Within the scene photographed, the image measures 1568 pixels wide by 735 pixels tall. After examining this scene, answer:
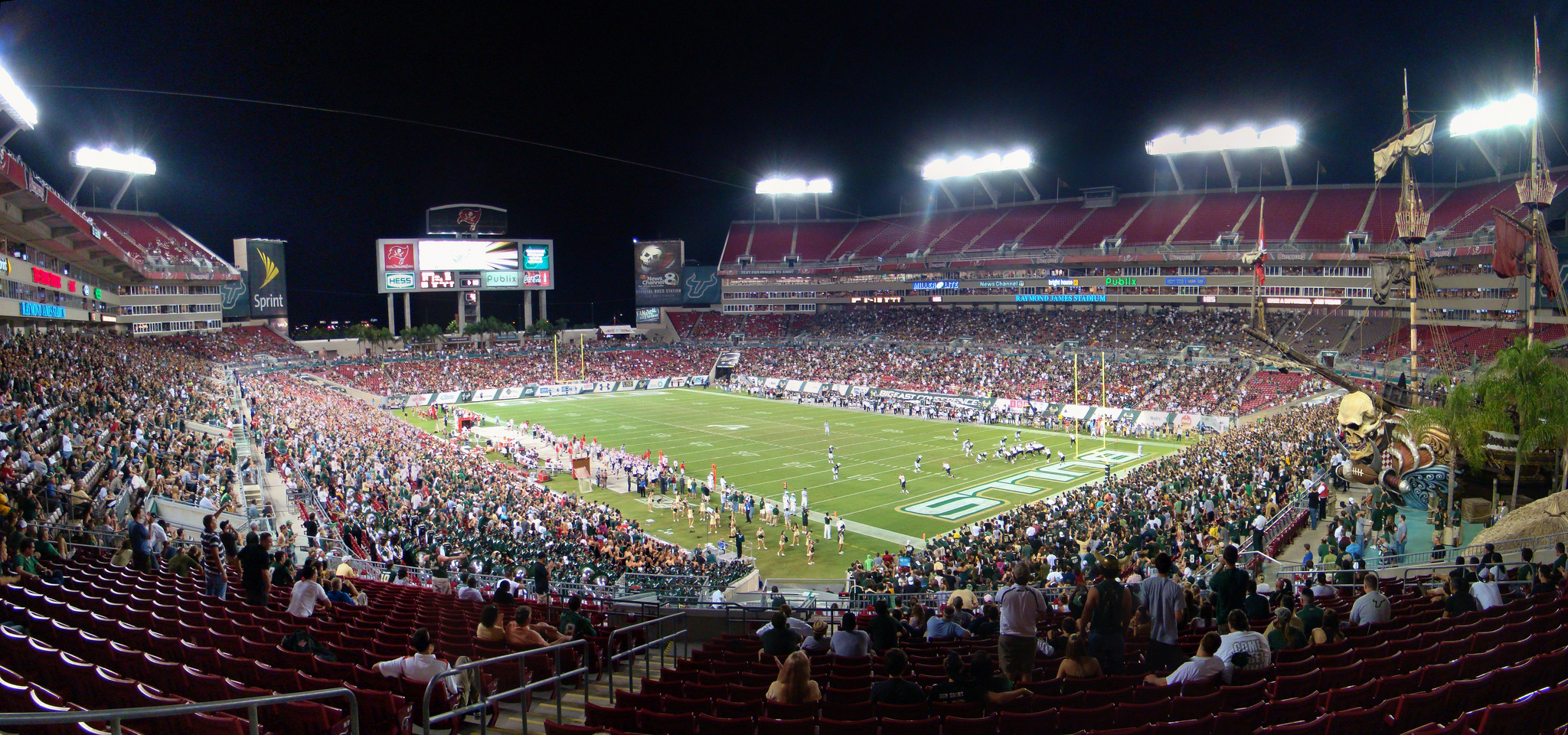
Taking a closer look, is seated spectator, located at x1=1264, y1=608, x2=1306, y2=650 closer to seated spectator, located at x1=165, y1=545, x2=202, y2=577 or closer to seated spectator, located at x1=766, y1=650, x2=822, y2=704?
seated spectator, located at x1=766, y1=650, x2=822, y2=704

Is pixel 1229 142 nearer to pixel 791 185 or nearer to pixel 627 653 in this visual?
pixel 791 185

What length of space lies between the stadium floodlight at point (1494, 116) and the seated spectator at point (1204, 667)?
178 ft

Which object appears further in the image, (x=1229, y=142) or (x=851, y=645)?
(x=1229, y=142)

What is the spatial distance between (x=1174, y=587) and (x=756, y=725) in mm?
3514

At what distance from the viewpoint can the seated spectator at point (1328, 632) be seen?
7.23 metres

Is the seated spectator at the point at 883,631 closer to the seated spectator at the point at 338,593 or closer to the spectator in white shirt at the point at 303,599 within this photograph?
the spectator in white shirt at the point at 303,599

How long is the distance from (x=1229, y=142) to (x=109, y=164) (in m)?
81.8

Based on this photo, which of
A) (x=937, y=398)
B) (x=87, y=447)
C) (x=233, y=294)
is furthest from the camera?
(x=233, y=294)

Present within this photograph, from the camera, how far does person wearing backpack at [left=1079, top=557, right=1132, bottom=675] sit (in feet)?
22.6

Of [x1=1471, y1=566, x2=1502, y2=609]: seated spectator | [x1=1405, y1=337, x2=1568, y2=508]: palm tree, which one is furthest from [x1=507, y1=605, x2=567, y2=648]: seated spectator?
[x1=1405, y1=337, x2=1568, y2=508]: palm tree

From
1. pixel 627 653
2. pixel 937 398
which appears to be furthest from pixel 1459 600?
pixel 937 398

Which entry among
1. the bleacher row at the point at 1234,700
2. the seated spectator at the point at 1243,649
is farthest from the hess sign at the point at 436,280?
the seated spectator at the point at 1243,649

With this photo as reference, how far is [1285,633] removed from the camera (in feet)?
24.7

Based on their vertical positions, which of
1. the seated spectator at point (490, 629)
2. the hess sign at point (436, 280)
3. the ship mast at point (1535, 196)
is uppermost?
the hess sign at point (436, 280)
